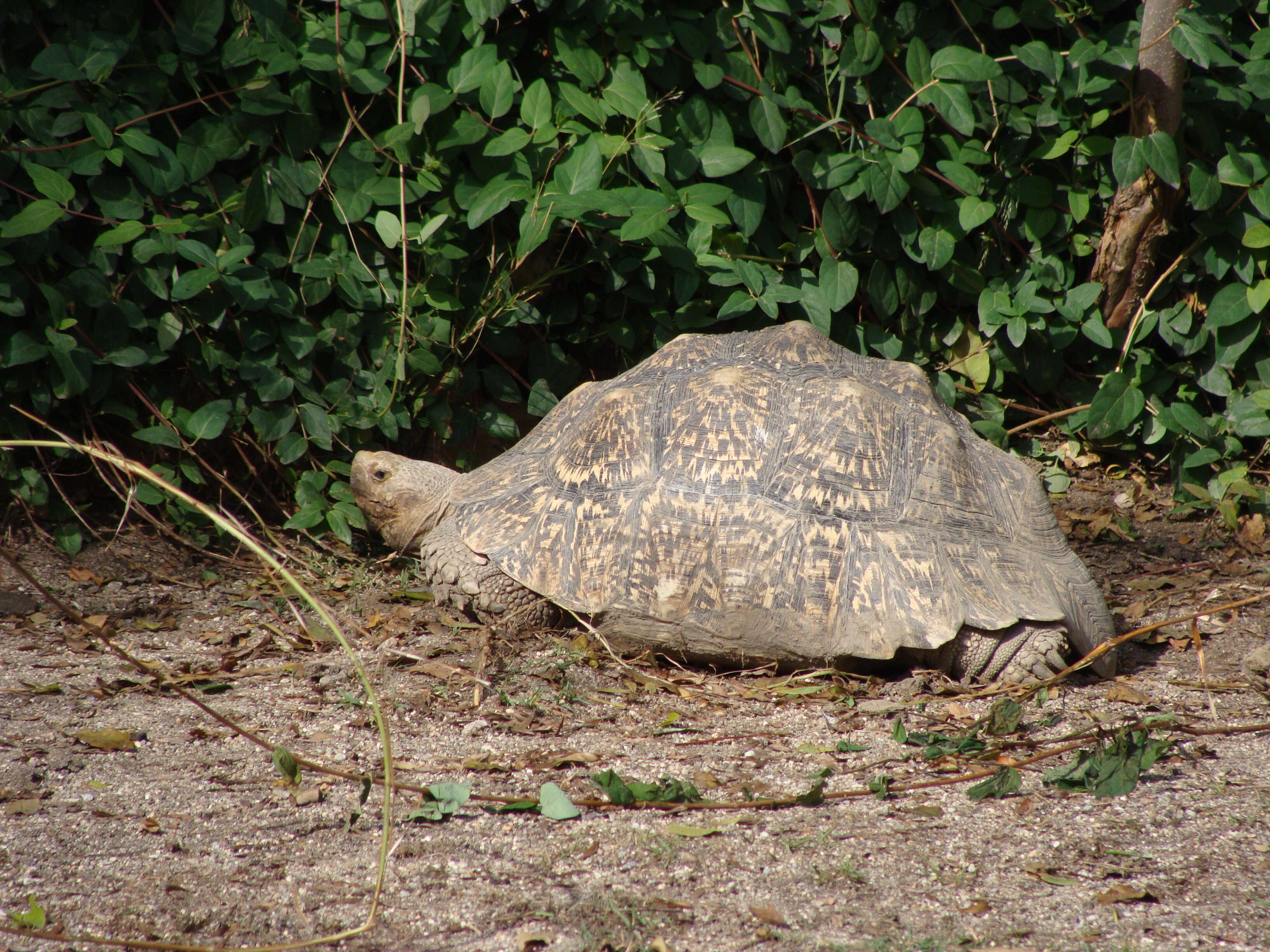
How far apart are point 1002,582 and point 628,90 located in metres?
2.44

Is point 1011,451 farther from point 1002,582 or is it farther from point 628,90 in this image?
point 628,90

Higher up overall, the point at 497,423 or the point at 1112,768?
the point at 497,423

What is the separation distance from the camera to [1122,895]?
1.86 meters

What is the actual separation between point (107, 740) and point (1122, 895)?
2488mm

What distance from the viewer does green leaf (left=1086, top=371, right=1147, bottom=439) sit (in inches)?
172

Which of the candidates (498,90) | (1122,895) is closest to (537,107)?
(498,90)

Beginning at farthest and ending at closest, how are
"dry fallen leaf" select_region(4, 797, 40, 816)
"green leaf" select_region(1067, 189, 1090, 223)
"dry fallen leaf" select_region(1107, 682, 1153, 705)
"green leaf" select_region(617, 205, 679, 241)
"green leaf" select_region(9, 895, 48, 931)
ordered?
"green leaf" select_region(1067, 189, 1090, 223), "green leaf" select_region(617, 205, 679, 241), "dry fallen leaf" select_region(1107, 682, 1153, 705), "dry fallen leaf" select_region(4, 797, 40, 816), "green leaf" select_region(9, 895, 48, 931)

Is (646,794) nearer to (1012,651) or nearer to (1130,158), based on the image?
(1012,651)

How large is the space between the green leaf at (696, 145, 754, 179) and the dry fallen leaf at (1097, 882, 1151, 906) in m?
2.98

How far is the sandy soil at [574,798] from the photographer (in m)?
1.78

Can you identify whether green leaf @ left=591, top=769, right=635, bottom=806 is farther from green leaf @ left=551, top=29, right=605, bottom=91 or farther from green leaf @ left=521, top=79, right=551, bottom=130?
green leaf @ left=551, top=29, right=605, bottom=91

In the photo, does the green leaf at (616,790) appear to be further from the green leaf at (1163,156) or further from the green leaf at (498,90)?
the green leaf at (1163,156)

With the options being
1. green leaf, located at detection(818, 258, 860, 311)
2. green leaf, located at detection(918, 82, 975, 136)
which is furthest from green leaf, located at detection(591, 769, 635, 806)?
green leaf, located at detection(918, 82, 975, 136)

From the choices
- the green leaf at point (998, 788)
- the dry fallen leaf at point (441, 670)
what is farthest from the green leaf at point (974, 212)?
the dry fallen leaf at point (441, 670)
